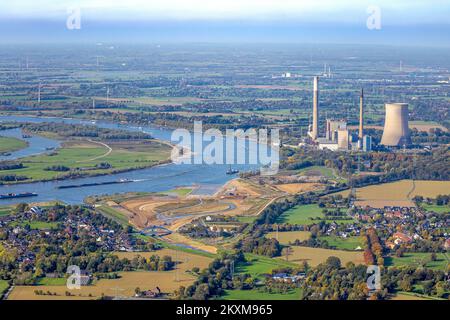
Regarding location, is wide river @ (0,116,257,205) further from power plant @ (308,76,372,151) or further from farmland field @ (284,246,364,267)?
farmland field @ (284,246,364,267)

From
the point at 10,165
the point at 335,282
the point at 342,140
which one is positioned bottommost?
the point at 10,165

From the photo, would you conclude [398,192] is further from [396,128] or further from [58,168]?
[58,168]

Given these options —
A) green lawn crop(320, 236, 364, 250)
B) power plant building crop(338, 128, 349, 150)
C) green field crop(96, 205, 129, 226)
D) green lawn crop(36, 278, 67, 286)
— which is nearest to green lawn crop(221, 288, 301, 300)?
green lawn crop(36, 278, 67, 286)

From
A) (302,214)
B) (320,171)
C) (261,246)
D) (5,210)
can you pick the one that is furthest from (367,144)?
(261,246)

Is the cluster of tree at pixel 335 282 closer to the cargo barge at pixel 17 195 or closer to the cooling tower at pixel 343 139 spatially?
the cargo barge at pixel 17 195

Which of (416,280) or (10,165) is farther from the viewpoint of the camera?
(10,165)
